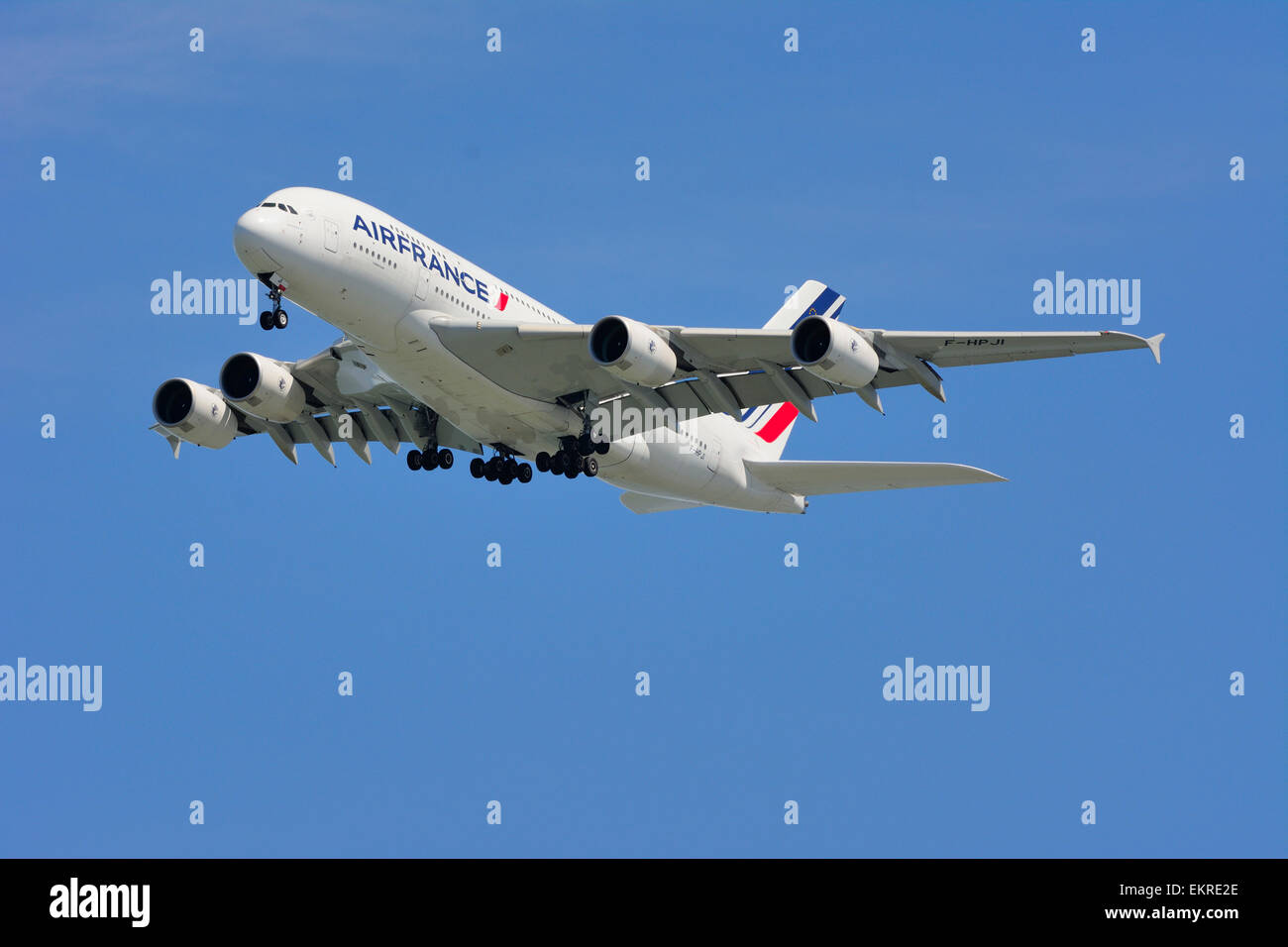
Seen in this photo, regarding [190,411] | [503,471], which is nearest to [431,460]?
[503,471]

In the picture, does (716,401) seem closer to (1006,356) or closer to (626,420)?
Answer: (626,420)

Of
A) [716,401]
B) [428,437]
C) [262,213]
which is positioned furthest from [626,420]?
[262,213]

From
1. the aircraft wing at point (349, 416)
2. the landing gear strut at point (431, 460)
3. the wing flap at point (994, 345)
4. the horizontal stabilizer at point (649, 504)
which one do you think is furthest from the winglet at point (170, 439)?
the wing flap at point (994, 345)

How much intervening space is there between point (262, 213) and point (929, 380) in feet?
47.0

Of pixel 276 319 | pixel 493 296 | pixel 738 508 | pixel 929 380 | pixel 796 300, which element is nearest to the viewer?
pixel 276 319

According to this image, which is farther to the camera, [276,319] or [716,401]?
[716,401]

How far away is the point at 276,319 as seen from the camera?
105 ft

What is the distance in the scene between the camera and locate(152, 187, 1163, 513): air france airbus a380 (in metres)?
33.1

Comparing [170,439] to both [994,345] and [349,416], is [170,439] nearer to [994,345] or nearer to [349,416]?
[349,416]

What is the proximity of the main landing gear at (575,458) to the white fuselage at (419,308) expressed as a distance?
0.24 metres

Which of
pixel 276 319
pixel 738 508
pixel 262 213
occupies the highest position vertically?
pixel 262 213

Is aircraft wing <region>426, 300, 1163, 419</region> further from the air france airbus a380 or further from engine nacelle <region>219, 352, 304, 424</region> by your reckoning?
engine nacelle <region>219, 352, 304, 424</region>

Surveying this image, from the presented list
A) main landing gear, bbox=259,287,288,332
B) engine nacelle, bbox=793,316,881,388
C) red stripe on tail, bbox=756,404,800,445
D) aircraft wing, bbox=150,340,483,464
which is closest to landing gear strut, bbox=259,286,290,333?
main landing gear, bbox=259,287,288,332

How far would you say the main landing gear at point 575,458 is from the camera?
3797 centimetres
